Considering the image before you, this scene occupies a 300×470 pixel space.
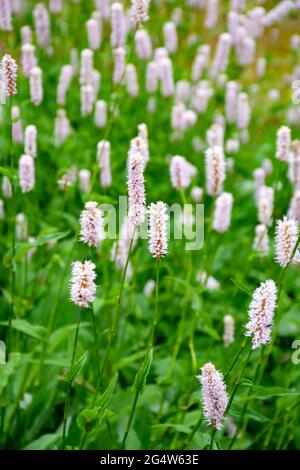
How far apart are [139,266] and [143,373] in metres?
1.45

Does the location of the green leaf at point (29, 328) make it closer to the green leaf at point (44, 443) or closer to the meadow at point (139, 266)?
the meadow at point (139, 266)

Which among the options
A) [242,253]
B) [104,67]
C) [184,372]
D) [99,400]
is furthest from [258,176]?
[99,400]

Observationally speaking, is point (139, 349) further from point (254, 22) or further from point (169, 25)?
point (254, 22)

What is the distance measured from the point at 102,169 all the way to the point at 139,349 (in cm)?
84

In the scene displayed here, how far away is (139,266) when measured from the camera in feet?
10.6

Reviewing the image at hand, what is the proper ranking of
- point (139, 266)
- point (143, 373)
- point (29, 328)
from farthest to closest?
point (139, 266) < point (29, 328) < point (143, 373)

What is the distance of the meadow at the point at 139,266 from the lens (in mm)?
1883

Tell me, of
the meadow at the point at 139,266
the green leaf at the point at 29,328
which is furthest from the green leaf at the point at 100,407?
the green leaf at the point at 29,328

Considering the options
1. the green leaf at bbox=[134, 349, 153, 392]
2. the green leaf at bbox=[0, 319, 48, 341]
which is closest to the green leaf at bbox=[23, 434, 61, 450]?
the green leaf at bbox=[0, 319, 48, 341]

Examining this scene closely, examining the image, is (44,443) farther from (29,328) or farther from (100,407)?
(100,407)

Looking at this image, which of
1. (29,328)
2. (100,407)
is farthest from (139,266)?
(100,407)

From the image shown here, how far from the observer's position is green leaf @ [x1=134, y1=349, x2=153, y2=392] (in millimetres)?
1765

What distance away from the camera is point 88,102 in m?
3.06

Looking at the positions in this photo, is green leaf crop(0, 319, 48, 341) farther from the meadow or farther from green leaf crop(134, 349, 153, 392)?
green leaf crop(134, 349, 153, 392)
